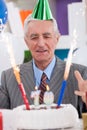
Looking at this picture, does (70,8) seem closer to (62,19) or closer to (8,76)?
(62,19)

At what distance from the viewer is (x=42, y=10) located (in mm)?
1261

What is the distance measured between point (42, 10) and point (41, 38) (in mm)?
132

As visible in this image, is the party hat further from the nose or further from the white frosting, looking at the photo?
the white frosting

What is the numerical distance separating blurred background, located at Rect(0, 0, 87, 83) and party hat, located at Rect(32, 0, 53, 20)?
0.65 m

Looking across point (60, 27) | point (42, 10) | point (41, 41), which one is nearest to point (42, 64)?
point (41, 41)

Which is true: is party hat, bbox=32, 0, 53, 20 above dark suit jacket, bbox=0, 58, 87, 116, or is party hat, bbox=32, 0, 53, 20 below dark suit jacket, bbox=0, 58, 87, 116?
above

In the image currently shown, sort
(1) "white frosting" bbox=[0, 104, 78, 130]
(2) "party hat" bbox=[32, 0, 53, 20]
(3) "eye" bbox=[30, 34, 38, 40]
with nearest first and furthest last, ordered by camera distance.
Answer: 1. (1) "white frosting" bbox=[0, 104, 78, 130]
2. (2) "party hat" bbox=[32, 0, 53, 20]
3. (3) "eye" bbox=[30, 34, 38, 40]

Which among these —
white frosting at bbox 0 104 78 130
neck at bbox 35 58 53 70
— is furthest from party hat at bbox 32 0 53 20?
white frosting at bbox 0 104 78 130

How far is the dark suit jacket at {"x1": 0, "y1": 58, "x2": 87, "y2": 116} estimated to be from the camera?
50.3 inches

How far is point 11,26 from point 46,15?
0.72 m

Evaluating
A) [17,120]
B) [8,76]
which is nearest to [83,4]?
[8,76]

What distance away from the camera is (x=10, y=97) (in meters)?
1.32

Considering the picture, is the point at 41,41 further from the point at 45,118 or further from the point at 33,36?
the point at 45,118

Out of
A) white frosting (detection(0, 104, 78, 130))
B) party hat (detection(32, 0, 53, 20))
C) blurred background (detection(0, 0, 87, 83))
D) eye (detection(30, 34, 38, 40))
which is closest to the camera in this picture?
white frosting (detection(0, 104, 78, 130))
